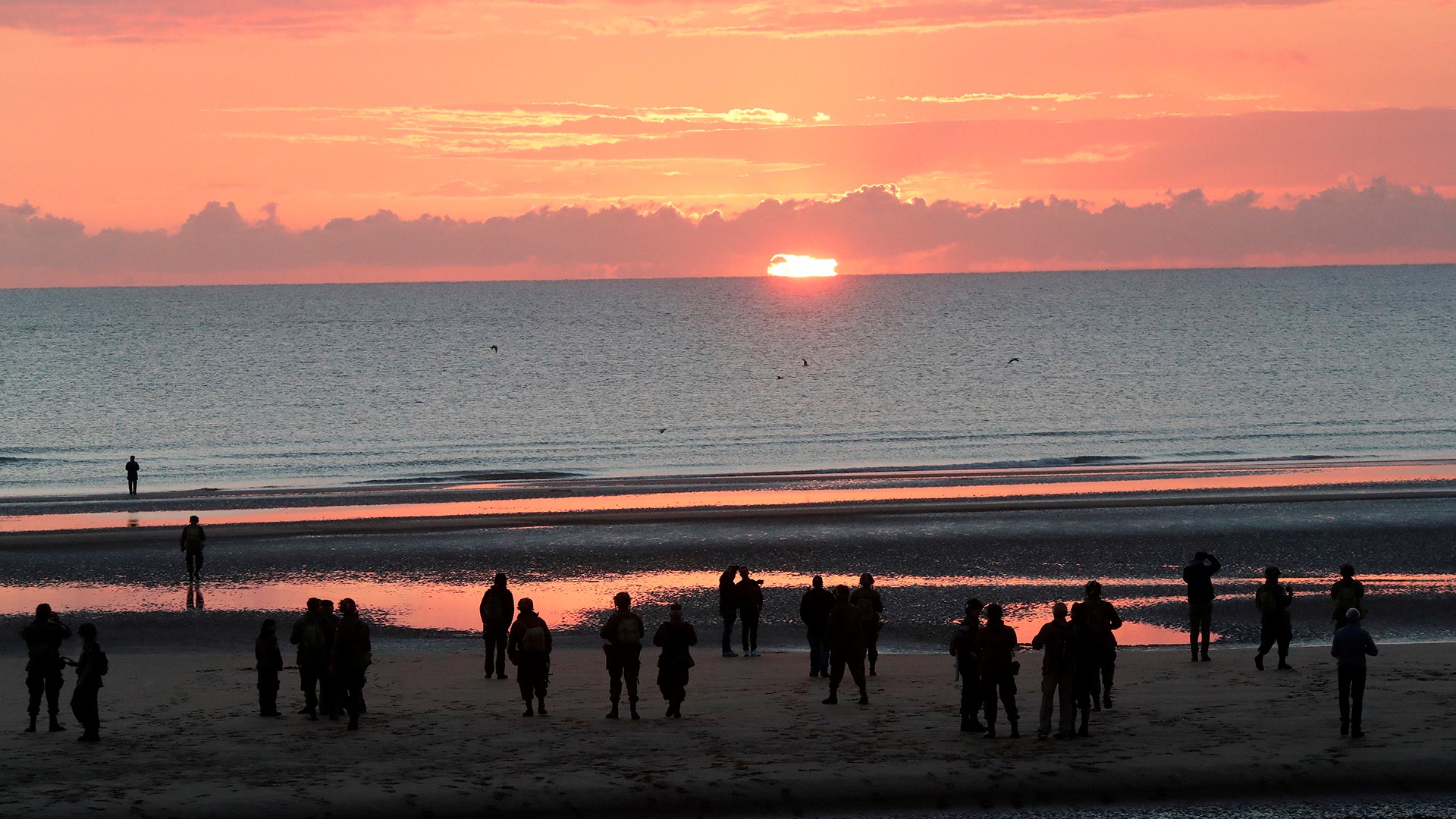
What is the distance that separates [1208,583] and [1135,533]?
15195 millimetres

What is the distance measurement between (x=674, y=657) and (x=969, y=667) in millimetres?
3774

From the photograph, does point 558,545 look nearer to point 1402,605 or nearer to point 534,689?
point 534,689

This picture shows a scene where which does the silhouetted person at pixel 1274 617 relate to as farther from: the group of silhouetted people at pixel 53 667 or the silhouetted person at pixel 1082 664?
the group of silhouetted people at pixel 53 667

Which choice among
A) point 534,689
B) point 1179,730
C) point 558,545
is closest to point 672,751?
point 534,689

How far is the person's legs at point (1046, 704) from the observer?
16297 millimetres

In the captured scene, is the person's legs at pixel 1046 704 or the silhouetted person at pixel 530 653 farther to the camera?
the silhouetted person at pixel 530 653

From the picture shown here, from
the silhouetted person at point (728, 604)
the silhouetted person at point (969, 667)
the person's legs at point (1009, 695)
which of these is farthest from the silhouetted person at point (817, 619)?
the person's legs at point (1009, 695)

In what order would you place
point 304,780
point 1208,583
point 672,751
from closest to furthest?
point 304,780 < point 672,751 < point 1208,583

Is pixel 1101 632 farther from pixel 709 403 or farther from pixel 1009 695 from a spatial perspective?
pixel 709 403

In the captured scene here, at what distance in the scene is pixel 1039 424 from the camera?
78438 millimetres

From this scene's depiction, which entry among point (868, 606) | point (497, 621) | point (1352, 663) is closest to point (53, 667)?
point (497, 621)

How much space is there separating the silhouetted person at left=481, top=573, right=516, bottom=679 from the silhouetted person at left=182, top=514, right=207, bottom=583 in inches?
479

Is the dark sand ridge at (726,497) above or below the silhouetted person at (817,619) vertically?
above

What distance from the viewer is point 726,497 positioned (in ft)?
151
